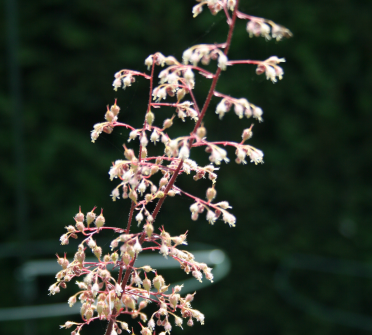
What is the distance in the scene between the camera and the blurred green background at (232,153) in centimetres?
318

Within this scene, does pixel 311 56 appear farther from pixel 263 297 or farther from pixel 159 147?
pixel 263 297

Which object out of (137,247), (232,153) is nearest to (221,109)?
(137,247)

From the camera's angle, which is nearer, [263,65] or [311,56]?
[263,65]

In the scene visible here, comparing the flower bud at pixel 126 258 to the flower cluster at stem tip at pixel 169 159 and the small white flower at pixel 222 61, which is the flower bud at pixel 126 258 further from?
the small white flower at pixel 222 61

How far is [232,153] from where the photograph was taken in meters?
3.26

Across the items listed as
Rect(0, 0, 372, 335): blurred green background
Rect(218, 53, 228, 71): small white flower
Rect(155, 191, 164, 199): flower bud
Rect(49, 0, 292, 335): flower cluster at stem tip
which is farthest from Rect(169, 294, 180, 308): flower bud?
Rect(0, 0, 372, 335): blurred green background

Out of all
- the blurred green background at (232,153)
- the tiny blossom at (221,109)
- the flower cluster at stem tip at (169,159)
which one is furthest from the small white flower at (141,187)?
the blurred green background at (232,153)

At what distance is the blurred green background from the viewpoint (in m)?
3.18

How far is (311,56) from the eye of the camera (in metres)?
3.53

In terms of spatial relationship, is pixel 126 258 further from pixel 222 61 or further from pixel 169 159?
pixel 222 61

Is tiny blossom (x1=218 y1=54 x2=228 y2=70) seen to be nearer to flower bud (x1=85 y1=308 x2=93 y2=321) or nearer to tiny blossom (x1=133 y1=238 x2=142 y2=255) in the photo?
tiny blossom (x1=133 y1=238 x2=142 y2=255)

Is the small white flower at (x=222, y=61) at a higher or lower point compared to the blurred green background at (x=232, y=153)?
lower

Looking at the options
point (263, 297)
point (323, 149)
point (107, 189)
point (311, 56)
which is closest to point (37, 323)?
point (107, 189)

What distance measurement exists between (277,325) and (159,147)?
1867 millimetres
